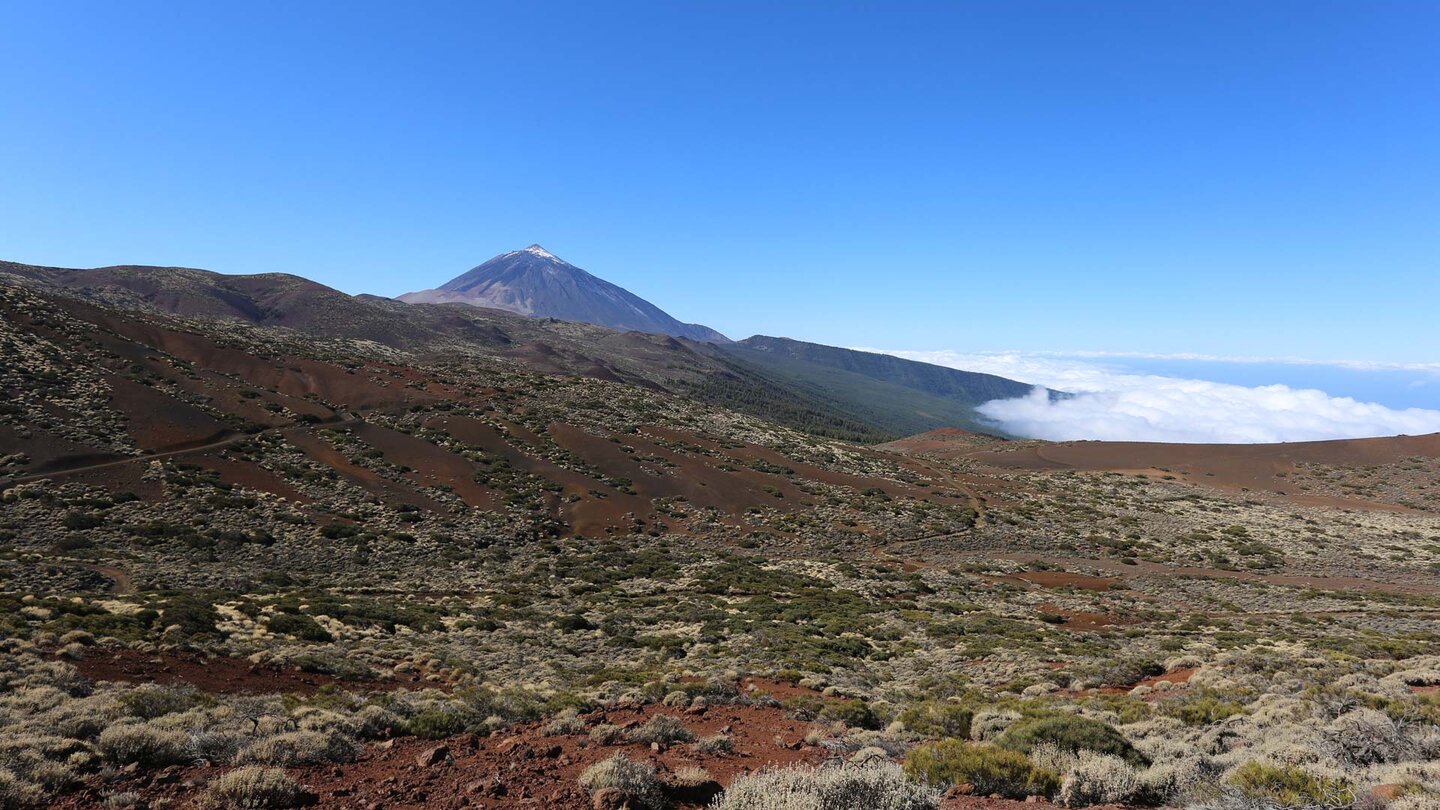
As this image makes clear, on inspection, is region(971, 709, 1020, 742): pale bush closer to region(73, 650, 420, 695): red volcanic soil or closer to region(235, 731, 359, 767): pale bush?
region(235, 731, 359, 767): pale bush

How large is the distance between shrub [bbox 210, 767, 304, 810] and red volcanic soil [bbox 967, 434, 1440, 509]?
77544mm

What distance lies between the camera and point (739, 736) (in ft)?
36.5

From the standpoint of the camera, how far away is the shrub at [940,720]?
468 inches

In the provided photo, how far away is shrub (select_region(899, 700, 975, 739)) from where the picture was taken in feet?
39.0

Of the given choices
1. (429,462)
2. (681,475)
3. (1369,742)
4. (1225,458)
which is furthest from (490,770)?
(1225,458)

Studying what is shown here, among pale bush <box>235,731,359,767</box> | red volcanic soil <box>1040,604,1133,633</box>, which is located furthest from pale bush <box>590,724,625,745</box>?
red volcanic soil <box>1040,604,1133,633</box>

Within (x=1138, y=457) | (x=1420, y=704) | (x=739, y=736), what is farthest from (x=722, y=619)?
(x=1138, y=457)

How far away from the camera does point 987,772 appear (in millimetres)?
8219

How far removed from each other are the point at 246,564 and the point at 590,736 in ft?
83.5

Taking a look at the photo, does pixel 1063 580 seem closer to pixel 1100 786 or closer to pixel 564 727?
pixel 1100 786

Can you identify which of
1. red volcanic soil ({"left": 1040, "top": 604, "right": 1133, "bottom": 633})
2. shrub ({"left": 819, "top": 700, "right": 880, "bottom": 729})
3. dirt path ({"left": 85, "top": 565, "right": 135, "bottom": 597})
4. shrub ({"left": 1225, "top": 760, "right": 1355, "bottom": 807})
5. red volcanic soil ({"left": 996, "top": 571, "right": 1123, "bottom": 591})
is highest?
shrub ({"left": 1225, "top": 760, "right": 1355, "bottom": 807})

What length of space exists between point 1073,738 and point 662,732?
254 inches

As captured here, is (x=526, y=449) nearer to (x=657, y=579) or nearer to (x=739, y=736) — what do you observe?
(x=657, y=579)

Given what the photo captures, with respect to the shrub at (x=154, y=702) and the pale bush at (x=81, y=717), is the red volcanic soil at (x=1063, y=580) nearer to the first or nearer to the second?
the shrub at (x=154, y=702)
